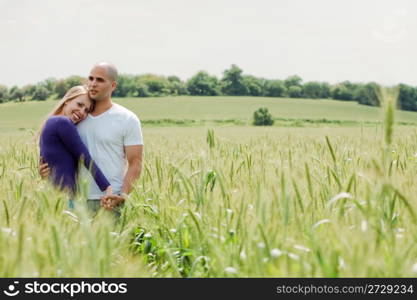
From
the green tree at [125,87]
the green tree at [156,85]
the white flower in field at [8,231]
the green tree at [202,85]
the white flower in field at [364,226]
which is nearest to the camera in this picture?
the white flower in field at [364,226]

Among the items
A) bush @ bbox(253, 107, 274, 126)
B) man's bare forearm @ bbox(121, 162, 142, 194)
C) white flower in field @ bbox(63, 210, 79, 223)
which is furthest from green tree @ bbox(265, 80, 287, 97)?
white flower in field @ bbox(63, 210, 79, 223)

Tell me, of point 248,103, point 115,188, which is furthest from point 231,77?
point 115,188

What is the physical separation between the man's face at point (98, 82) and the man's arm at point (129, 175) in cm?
43

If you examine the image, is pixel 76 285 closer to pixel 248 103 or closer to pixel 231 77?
pixel 248 103

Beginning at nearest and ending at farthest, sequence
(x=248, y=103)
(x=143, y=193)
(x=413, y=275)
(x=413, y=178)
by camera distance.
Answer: (x=413, y=275) → (x=413, y=178) → (x=143, y=193) → (x=248, y=103)

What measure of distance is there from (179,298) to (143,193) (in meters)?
1.92

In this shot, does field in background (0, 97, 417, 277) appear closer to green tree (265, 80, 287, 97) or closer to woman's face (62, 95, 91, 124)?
woman's face (62, 95, 91, 124)

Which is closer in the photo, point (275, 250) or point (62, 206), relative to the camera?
point (275, 250)

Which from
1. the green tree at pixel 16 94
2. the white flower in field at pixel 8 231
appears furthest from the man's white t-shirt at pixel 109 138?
the green tree at pixel 16 94

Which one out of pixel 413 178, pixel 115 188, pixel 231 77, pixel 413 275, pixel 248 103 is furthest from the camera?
pixel 231 77

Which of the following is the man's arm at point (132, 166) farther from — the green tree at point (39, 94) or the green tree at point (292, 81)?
the green tree at point (292, 81)

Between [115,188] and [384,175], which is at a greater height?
[384,175]

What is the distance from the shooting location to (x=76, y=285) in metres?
1.80

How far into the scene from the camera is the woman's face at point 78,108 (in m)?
4.08
